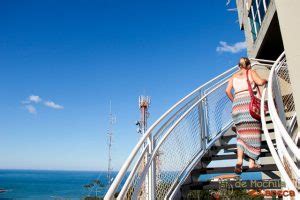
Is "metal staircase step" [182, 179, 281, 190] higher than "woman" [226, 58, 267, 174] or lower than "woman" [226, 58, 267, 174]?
lower

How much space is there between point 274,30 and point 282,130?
6.76 m

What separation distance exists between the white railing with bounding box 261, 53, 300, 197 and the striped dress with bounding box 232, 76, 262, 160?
295 millimetres

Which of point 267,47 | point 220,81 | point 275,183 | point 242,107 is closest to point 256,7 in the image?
point 267,47

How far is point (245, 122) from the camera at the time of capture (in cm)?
473

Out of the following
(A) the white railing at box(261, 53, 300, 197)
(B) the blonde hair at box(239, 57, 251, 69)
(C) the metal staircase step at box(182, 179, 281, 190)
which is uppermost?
(B) the blonde hair at box(239, 57, 251, 69)

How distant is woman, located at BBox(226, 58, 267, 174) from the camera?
458 centimetres

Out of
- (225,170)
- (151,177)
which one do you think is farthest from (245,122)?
(151,177)

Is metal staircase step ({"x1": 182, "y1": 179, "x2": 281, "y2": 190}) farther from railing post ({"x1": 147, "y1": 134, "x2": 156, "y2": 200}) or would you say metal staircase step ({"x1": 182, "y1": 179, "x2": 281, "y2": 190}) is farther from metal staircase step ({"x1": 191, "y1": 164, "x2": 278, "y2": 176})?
railing post ({"x1": 147, "y1": 134, "x2": 156, "y2": 200})

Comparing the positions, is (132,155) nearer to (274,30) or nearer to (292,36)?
(292,36)

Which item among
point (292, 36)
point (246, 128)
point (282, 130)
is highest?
point (292, 36)

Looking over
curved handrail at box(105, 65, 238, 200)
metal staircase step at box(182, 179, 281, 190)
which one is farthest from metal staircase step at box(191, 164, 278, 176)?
curved handrail at box(105, 65, 238, 200)

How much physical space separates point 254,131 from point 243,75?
99 cm

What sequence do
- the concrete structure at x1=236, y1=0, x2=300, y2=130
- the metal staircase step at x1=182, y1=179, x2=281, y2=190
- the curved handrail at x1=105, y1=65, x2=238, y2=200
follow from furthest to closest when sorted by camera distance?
the concrete structure at x1=236, y1=0, x2=300, y2=130 → the metal staircase step at x1=182, y1=179, x2=281, y2=190 → the curved handrail at x1=105, y1=65, x2=238, y2=200

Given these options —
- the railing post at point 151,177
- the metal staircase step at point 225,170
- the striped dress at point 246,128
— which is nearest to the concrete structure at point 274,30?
the striped dress at point 246,128
